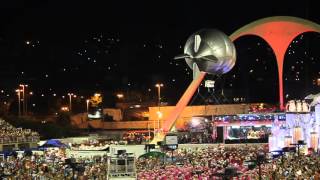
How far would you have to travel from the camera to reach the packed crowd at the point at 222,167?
1875cm

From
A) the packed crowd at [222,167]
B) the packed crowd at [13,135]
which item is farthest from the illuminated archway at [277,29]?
the packed crowd at [13,135]

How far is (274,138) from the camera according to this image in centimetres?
3011

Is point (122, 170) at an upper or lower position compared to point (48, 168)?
upper

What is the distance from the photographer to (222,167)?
22219mm

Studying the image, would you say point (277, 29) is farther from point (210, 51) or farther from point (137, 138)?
point (210, 51)

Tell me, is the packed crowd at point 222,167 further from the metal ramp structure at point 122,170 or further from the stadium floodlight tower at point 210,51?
the stadium floodlight tower at point 210,51

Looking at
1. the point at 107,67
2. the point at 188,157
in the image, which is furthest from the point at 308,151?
the point at 107,67

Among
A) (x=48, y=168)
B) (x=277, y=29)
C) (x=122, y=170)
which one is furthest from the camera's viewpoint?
(x=277, y=29)

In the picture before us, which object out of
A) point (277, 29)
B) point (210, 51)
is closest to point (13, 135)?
point (277, 29)

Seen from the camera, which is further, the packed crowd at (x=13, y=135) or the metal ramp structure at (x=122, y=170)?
the packed crowd at (x=13, y=135)

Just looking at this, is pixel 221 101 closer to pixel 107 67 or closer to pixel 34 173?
pixel 107 67

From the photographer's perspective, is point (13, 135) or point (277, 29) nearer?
point (13, 135)

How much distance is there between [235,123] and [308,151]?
12838 mm

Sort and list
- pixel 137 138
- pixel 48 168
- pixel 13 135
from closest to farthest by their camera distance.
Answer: pixel 48 168
pixel 13 135
pixel 137 138
